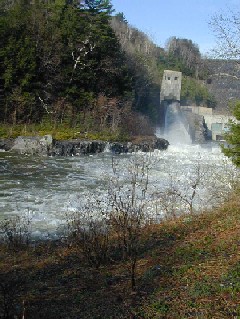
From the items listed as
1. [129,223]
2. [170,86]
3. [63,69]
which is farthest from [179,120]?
[129,223]

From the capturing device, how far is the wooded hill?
29016mm

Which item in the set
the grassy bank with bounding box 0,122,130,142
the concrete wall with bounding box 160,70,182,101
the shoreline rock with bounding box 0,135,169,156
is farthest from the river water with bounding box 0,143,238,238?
the concrete wall with bounding box 160,70,182,101

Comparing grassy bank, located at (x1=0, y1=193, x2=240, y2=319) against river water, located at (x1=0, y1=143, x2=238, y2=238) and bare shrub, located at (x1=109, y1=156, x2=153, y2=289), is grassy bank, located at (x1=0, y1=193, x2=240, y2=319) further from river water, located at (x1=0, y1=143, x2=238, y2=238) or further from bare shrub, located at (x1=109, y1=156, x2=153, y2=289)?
river water, located at (x1=0, y1=143, x2=238, y2=238)

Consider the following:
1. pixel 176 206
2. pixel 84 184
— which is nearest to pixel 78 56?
pixel 84 184

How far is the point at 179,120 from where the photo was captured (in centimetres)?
5109

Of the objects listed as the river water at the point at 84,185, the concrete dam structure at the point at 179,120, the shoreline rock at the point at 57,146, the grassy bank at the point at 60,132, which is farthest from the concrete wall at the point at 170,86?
the river water at the point at 84,185

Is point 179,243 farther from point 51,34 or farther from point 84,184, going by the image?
point 51,34

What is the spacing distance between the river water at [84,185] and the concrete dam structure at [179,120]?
24.6 metres

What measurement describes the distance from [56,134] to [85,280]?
21464 millimetres

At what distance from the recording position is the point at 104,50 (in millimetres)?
35312

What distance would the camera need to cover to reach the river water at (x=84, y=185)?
9664 mm

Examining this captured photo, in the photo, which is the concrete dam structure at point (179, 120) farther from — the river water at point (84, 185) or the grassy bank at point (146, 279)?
the grassy bank at point (146, 279)

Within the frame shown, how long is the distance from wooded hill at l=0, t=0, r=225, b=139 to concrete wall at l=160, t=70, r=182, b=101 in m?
15.0

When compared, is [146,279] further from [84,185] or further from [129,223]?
[84,185]
